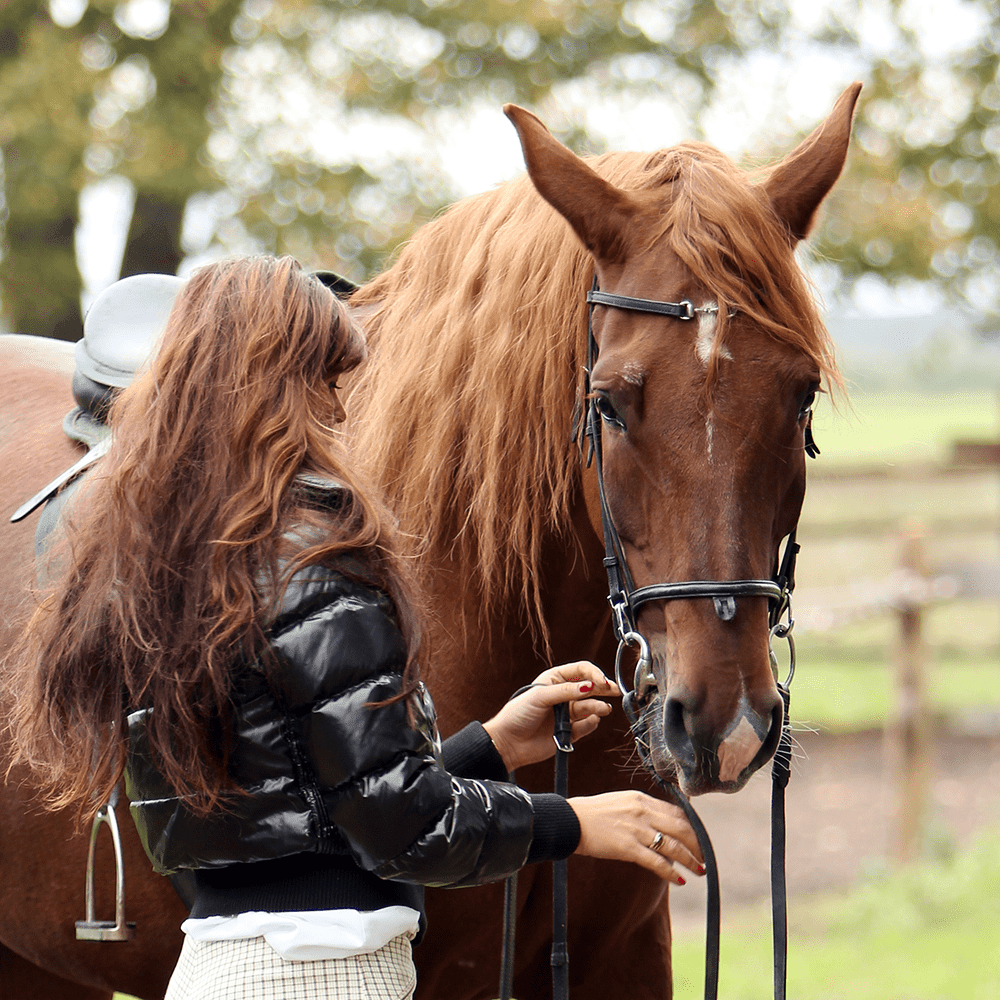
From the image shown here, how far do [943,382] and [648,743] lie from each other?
16261 millimetres

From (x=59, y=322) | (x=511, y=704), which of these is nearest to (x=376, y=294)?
(x=511, y=704)

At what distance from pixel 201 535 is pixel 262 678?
0.68 ft

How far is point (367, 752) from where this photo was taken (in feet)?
4.65

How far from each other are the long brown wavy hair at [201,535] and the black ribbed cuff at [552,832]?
11.9 inches

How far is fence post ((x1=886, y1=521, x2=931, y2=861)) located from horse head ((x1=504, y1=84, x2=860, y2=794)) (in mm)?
4474

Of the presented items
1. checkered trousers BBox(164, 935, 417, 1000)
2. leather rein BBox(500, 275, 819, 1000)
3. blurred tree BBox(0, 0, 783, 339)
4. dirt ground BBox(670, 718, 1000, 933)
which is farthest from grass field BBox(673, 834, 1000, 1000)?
blurred tree BBox(0, 0, 783, 339)

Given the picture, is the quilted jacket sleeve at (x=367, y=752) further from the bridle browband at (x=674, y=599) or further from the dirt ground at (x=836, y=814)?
the dirt ground at (x=836, y=814)

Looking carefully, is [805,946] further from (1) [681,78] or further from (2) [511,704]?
(1) [681,78]

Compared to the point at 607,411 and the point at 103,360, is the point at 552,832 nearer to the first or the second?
the point at 607,411

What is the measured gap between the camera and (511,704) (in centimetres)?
194

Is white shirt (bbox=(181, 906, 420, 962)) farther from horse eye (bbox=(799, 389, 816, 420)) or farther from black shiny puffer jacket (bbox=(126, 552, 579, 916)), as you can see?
horse eye (bbox=(799, 389, 816, 420))

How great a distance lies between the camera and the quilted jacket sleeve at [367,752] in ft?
4.66

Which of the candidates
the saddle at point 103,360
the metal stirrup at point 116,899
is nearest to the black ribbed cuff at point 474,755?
the metal stirrup at point 116,899

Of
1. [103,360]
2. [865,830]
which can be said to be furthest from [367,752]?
[865,830]
